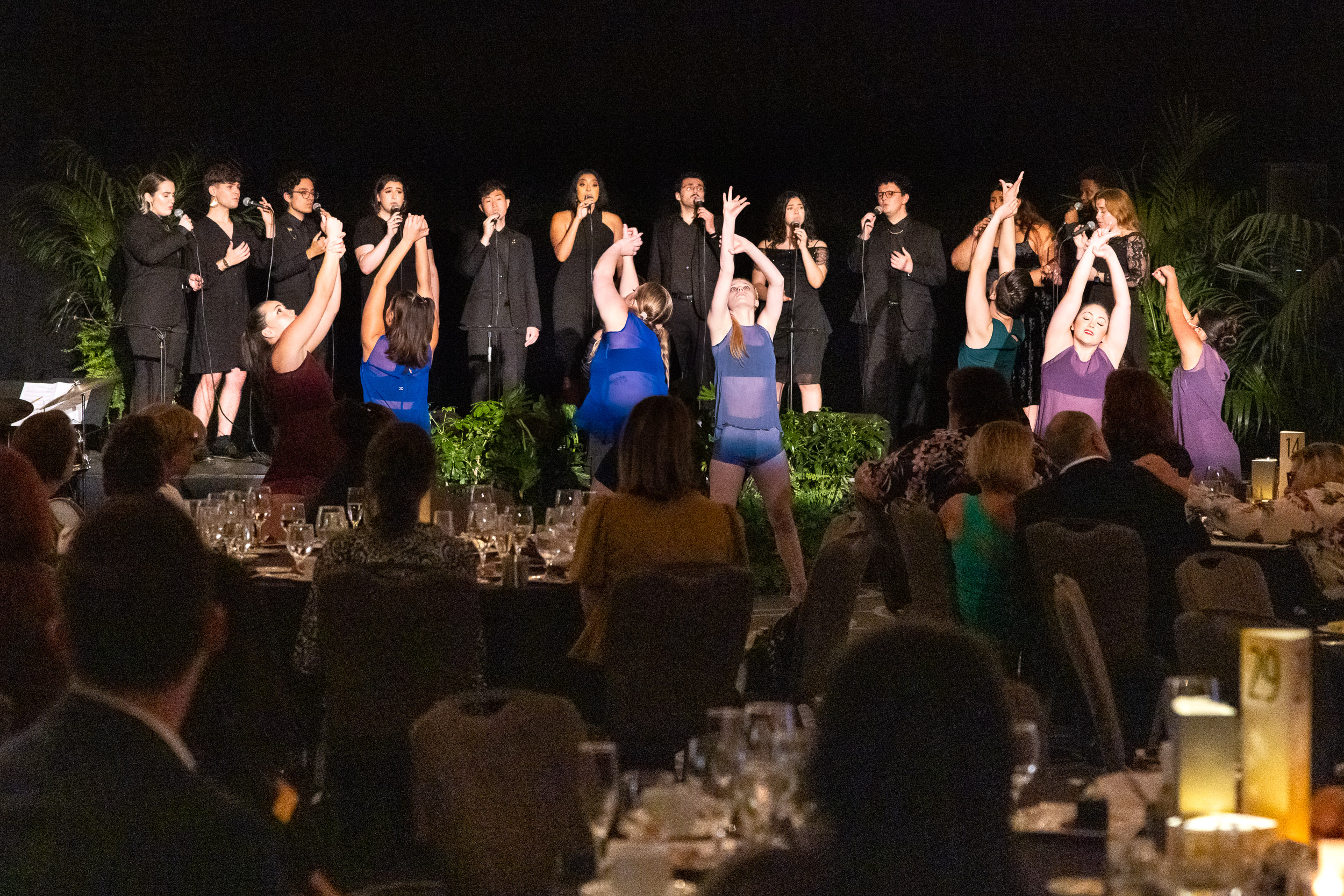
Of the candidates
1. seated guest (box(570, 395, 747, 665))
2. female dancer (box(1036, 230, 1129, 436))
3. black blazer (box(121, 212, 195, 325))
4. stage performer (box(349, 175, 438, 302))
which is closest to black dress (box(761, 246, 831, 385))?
female dancer (box(1036, 230, 1129, 436))

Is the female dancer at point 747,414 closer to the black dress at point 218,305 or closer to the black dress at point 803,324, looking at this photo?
the black dress at point 803,324

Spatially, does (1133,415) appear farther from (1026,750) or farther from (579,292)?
(579,292)

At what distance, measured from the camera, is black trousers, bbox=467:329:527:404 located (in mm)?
10555

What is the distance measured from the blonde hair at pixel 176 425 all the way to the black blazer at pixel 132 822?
10.4 ft

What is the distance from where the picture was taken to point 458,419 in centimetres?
940

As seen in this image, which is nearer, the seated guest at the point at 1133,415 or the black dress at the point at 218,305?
the seated guest at the point at 1133,415

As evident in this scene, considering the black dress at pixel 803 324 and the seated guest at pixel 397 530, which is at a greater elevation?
the black dress at pixel 803 324

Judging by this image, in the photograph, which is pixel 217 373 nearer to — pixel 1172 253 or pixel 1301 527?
pixel 1172 253

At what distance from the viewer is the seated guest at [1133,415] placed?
17.0ft

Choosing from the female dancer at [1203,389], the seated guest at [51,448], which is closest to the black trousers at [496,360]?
the female dancer at [1203,389]

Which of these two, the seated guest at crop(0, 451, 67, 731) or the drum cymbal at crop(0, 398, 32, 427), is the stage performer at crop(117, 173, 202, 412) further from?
the seated guest at crop(0, 451, 67, 731)

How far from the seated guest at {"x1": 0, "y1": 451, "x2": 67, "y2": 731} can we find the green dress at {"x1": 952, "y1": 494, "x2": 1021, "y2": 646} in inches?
103

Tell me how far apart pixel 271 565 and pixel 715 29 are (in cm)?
805

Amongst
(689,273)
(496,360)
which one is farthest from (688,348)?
(496,360)
